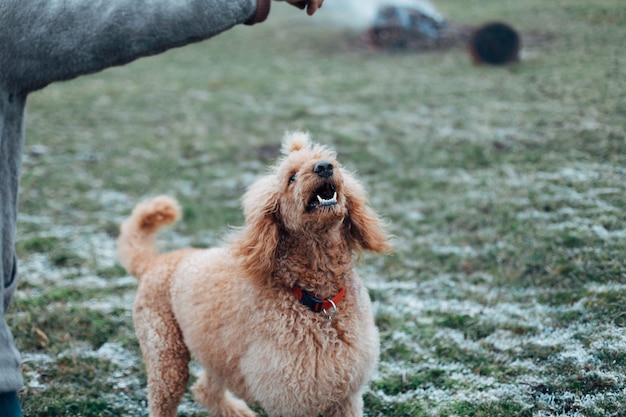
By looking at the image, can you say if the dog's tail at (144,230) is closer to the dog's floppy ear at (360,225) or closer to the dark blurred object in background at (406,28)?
the dog's floppy ear at (360,225)

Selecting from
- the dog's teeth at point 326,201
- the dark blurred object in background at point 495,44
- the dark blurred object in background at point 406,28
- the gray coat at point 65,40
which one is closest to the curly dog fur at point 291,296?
the dog's teeth at point 326,201

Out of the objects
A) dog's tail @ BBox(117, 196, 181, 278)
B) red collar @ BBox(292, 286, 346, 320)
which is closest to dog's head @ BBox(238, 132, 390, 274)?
red collar @ BBox(292, 286, 346, 320)

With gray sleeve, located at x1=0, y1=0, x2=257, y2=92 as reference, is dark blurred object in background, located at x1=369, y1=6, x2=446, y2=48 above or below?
above

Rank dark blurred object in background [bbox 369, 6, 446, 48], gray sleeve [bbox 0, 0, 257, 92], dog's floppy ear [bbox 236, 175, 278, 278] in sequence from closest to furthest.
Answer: gray sleeve [bbox 0, 0, 257, 92] → dog's floppy ear [bbox 236, 175, 278, 278] → dark blurred object in background [bbox 369, 6, 446, 48]

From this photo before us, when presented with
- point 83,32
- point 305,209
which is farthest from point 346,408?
point 83,32

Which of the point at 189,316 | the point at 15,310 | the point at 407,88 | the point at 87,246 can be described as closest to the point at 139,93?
the point at 407,88

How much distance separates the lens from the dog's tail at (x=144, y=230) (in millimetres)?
3137

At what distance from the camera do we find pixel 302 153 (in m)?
2.51

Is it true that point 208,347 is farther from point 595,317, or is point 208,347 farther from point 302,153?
point 595,317

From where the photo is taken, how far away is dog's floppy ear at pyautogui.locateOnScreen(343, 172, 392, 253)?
259cm

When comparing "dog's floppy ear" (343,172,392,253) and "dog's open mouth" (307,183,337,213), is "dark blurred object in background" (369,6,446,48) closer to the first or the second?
"dog's floppy ear" (343,172,392,253)

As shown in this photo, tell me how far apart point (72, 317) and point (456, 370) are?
2.76 metres

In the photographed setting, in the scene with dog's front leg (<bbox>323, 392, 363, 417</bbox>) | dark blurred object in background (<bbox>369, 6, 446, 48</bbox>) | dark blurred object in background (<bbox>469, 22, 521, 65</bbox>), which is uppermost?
dark blurred object in background (<bbox>369, 6, 446, 48</bbox>)

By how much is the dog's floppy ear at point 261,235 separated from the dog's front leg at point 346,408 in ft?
2.28
